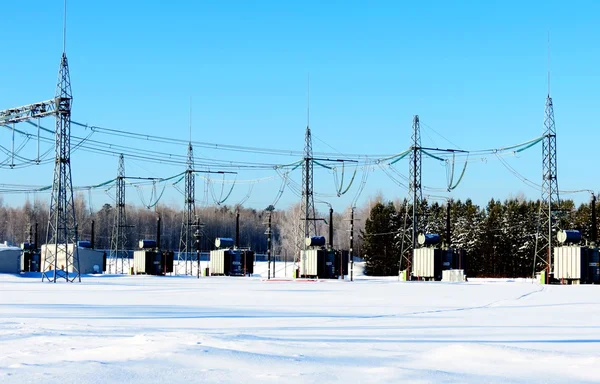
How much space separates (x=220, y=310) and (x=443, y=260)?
154 ft

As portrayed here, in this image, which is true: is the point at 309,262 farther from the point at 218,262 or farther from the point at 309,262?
the point at 218,262

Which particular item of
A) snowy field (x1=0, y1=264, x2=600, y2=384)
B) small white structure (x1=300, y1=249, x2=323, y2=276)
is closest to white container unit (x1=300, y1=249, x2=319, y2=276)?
small white structure (x1=300, y1=249, x2=323, y2=276)

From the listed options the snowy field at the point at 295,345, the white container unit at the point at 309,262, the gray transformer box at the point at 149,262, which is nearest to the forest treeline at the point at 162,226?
the gray transformer box at the point at 149,262

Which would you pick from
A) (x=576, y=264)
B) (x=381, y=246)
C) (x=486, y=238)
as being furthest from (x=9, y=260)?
(x=486, y=238)

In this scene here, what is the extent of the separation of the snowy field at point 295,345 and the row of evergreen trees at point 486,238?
273 ft

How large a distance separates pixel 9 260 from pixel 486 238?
6042cm

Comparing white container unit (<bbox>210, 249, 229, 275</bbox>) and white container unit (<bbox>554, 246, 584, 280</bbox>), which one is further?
white container unit (<bbox>210, 249, 229, 275</bbox>)

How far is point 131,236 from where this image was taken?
177 m

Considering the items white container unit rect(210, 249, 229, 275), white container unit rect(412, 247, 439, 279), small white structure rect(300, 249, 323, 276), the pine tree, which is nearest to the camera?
white container unit rect(412, 247, 439, 279)

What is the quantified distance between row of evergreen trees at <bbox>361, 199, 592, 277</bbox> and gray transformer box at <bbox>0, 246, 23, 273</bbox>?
48.3 m

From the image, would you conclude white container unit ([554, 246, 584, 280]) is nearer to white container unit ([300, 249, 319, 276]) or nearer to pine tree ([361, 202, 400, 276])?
white container unit ([300, 249, 319, 276])

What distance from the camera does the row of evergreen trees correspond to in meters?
105

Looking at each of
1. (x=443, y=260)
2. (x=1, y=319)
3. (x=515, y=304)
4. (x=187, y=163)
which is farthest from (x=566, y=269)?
(x=1, y=319)

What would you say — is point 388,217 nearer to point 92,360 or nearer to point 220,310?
point 220,310
